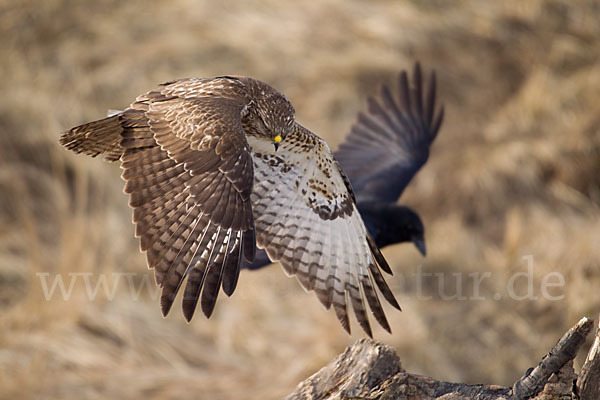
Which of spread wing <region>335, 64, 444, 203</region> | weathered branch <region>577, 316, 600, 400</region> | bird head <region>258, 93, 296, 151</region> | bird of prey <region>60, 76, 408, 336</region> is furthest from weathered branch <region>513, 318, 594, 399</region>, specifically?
spread wing <region>335, 64, 444, 203</region>

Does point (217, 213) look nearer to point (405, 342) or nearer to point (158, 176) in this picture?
point (158, 176)

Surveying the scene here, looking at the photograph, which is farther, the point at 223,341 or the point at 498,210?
the point at 498,210

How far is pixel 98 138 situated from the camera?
141 inches

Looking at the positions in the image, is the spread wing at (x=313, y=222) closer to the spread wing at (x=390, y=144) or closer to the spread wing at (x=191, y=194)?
the spread wing at (x=191, y=194)

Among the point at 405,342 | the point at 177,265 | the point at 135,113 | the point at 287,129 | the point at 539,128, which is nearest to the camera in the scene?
the point at 177,265

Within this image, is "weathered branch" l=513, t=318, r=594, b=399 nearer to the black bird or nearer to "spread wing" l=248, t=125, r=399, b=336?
"spread wing" l=248, t=125, r=399, b=336

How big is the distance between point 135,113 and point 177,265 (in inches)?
29.0

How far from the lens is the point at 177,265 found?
3047 millimetres

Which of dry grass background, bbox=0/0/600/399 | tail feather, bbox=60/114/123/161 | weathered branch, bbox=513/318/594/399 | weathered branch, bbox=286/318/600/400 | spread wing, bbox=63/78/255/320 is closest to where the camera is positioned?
weathered branch, bbox=513/318/594/399

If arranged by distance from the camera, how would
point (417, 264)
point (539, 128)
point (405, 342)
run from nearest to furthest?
point (405, 342), point (417, 264), point (539, 128)

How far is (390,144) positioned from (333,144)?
2.39 metres

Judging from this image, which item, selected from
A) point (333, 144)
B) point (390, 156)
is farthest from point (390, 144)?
point (333, 144)

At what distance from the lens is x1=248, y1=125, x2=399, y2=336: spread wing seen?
3750 millimetres

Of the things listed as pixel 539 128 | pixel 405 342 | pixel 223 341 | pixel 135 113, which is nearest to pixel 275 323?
pixel 223 341
